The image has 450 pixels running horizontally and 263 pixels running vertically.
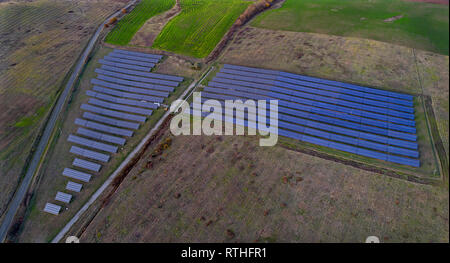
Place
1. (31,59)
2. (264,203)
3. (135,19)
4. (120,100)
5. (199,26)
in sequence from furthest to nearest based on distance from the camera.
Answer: (135,19), (199,26), (31,59), (120,100), (264,203)

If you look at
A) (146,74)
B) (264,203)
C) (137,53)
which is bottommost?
(264,203)

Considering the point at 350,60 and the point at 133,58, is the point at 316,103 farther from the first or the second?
the point at 133,58

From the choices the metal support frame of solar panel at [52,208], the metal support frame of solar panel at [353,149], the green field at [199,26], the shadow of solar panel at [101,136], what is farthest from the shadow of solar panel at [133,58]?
the metal support frame of solar panel at [52,208]

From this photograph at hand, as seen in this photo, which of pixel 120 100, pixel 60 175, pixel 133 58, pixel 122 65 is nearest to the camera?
pixel 60 175

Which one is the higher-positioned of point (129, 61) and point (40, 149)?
point (129, 61)

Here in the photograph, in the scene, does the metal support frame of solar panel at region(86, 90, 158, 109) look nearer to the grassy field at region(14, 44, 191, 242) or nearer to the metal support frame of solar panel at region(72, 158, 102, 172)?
the grassy field at region(14, 44, 191, 242)

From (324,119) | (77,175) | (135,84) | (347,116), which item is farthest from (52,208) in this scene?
(347,116)

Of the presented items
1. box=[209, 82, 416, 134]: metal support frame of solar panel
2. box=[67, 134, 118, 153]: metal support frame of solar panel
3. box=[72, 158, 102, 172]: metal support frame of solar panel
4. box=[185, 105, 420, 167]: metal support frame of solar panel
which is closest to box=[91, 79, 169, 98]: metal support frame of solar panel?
box=[67, 134, 118, 153]: metal support frame of solar panel

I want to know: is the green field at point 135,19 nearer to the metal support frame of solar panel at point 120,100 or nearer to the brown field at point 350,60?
the metal support frame of solar panel at point 120,100

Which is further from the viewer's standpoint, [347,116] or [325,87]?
[325,87]
